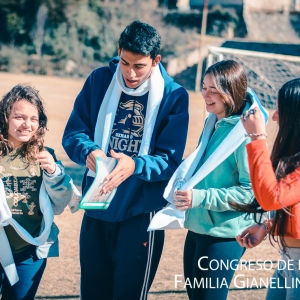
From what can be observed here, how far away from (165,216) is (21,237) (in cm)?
82

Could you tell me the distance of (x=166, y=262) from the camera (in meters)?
5.52

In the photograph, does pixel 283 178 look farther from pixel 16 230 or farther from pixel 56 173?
pixel 16 230

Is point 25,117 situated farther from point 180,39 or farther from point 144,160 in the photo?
point 180,39

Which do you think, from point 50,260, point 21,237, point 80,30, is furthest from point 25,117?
point 80,30

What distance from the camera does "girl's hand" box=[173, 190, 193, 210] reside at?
3.07 meters

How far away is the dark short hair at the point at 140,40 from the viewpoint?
3080 millimetres

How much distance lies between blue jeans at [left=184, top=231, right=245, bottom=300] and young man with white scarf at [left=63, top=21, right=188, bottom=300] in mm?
277

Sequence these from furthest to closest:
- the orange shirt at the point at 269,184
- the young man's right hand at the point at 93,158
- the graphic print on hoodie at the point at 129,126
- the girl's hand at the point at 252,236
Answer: the graphic print on hoodie at the point at 129,126 < the young man's right hand at the point at 93,158 < the girl's hand at the point at 252,236 < the orange shirt at the point at 269,184

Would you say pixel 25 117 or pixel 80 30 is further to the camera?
pixel 80 30

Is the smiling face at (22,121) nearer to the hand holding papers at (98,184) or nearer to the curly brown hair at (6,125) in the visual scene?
the curly brown hair at (6,125)

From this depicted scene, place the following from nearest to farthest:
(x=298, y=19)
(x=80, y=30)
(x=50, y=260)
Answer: (x=50, y=260), (x=80, y=30), (x=298, y=19)

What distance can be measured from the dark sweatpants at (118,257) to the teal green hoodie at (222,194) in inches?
10.7

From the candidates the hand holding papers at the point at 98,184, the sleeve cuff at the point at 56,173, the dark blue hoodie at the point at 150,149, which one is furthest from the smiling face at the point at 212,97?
the sleeve cuff at the point at 56,173

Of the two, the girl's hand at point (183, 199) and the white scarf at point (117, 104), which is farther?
the white scarf at point (117, 104)
